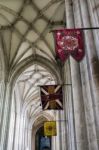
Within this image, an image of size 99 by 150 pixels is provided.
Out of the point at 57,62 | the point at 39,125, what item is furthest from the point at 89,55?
the point at 39,125

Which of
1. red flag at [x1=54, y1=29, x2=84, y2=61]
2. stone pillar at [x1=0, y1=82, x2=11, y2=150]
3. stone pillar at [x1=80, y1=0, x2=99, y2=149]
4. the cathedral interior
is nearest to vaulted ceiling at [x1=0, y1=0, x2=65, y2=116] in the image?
the cathedral interior

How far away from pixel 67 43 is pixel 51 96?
5.29m

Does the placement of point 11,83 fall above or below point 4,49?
below

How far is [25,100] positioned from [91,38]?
733 inches

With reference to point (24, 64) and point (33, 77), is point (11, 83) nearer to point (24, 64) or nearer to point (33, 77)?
point (24, 64)

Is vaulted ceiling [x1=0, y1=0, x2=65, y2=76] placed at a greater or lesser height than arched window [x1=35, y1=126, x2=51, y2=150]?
greater

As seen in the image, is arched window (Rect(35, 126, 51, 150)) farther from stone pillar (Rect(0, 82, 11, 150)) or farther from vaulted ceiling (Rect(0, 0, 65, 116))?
stone pillar (Rect(0, 82, 11, 150))

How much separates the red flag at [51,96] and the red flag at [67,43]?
5.05 metres

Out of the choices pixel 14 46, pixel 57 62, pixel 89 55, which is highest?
pixel 14 46

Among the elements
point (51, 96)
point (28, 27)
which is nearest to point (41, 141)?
point (28, 27)

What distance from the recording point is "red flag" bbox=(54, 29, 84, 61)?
7.01m

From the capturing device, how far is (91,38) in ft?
25.3

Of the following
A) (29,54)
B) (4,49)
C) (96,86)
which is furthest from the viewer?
(29,54)

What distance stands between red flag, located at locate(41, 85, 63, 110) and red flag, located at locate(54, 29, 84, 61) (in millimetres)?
5049
